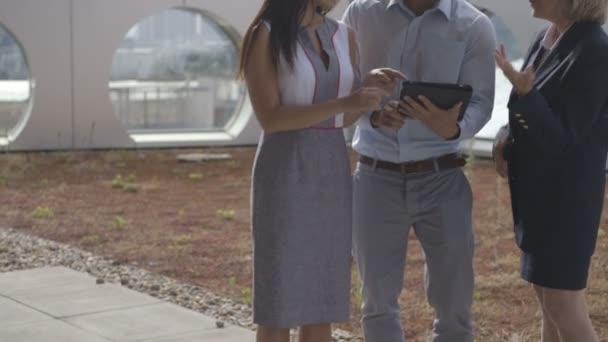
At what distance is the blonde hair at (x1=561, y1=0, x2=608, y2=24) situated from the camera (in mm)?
3316

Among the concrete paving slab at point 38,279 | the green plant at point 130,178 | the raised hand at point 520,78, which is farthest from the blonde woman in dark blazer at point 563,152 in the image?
the green plant at point 130,178

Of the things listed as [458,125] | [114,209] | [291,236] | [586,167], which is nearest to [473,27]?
[458,125]

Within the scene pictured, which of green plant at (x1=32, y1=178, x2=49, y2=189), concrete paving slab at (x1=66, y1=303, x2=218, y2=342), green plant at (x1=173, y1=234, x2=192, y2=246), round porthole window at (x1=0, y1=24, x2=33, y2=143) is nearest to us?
concrete paving slab at (x1=66, y1=303, x2=218, y2=342)

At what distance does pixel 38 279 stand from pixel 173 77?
35.3 ft

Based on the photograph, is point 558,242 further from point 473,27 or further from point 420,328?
point 420,328

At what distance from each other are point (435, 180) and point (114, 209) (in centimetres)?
617

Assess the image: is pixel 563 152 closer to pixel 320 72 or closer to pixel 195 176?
pixel 320 72

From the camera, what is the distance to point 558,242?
3359mm

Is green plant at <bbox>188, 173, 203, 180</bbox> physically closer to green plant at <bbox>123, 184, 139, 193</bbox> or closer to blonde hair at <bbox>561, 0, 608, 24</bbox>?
green plant at <bbox>123, 184, 139, 193</bbox>

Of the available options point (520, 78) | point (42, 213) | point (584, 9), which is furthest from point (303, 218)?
point (42, 213)

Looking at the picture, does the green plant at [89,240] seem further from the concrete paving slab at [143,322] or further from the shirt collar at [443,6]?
the shirt collar at [443,6]

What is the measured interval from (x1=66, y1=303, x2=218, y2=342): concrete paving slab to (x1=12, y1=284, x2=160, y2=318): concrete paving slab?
0.11 m

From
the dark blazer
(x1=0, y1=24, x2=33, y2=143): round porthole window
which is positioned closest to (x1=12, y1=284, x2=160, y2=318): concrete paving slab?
the dark blazer

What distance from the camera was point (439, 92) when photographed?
11.1 feet
